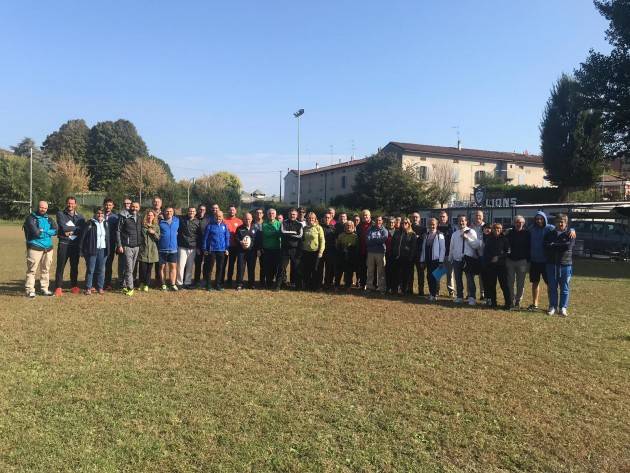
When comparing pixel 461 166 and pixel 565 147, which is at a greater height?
pixel 461 166

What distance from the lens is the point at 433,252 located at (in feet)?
32.0

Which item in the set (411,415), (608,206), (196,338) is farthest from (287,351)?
(608,206)

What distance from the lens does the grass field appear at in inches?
138

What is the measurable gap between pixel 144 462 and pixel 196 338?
312cm

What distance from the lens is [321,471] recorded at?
3.31 m

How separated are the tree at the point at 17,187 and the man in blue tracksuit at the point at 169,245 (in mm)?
47454

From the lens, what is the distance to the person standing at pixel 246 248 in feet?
33.3

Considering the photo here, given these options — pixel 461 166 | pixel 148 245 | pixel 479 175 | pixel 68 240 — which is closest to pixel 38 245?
pixel 68 240

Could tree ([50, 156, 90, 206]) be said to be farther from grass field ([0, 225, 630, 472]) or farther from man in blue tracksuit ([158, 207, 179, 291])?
grass field ([0, 225, 630, 472])

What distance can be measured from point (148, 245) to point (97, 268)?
1.09 m

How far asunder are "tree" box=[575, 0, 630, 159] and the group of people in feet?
51.5

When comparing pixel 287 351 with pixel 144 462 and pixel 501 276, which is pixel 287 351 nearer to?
pixel 144 462

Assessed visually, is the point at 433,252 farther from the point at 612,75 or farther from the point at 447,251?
the point at 612,75

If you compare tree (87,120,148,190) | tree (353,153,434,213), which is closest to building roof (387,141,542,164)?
tree (353,153,434,213)
